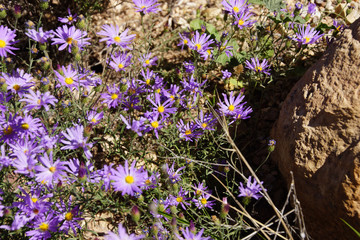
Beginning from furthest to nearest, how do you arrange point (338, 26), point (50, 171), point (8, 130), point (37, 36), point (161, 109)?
point (338, 26)
point (161, 109)
point (37, 36)
point (8, 130)
point (50, 171)

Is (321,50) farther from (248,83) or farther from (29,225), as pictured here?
(29,225)

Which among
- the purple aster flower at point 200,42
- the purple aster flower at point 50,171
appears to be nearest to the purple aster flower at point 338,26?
the purple aster flower at point 200,42

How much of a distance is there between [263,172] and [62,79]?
65.4 inches

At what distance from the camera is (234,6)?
3475 millimetres

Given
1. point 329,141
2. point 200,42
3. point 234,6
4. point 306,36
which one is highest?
point 234,6

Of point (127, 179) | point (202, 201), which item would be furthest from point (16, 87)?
point (202, 201)

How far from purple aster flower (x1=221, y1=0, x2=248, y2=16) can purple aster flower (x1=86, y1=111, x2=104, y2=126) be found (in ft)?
4.53

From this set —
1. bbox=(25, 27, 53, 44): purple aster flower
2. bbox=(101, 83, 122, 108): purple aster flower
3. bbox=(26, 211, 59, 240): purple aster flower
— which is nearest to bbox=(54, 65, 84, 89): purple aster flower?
bbox=(25, 27, 53, 44): purple aster flower

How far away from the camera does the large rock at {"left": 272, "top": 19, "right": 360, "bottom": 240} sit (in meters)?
2.26

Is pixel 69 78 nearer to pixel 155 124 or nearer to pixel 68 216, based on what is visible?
pixel 155 124

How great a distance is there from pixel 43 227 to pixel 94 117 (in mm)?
852

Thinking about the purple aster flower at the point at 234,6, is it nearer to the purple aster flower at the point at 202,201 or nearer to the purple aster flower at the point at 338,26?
the purple aster flower at the point at 338,26

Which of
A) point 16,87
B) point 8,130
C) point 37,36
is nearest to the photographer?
point 8,130

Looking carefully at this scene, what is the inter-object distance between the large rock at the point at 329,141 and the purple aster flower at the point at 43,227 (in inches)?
58.2
